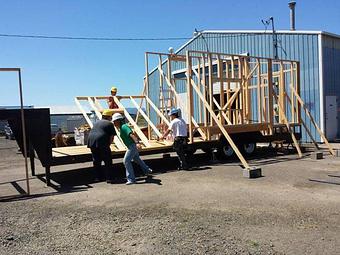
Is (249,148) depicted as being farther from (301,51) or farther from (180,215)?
(180,215)

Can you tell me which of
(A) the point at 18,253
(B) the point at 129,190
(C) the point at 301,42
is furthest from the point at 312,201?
(C) the point at 301,42

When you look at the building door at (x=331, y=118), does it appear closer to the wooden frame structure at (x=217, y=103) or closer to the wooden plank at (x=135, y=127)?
the wooden frame structure at (x=217, y=103)

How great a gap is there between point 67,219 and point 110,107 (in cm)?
A: 675

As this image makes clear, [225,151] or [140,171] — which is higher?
[225,151]

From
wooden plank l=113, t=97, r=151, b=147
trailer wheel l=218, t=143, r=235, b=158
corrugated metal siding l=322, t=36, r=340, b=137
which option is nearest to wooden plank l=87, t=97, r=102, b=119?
wooden plank l=113, t=97, r=151, b=147

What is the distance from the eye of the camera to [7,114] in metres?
8.71

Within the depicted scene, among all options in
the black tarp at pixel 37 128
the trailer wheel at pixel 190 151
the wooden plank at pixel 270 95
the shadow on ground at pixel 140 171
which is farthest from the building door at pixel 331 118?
the black tarp at pixel 37 128

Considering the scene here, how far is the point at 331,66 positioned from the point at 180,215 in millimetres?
14876

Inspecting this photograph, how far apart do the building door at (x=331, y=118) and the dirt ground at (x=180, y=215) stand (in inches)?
335

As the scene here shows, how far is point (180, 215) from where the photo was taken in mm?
6586

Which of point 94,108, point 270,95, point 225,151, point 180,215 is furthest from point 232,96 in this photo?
point 180,215

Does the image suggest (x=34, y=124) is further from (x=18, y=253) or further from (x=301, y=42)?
(x=301, y=42)

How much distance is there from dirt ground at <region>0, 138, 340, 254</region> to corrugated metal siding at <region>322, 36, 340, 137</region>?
8810 millimetres

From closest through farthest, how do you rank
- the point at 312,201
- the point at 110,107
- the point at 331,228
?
the point at 331,228, the point at 312,201, the point at 110,107
